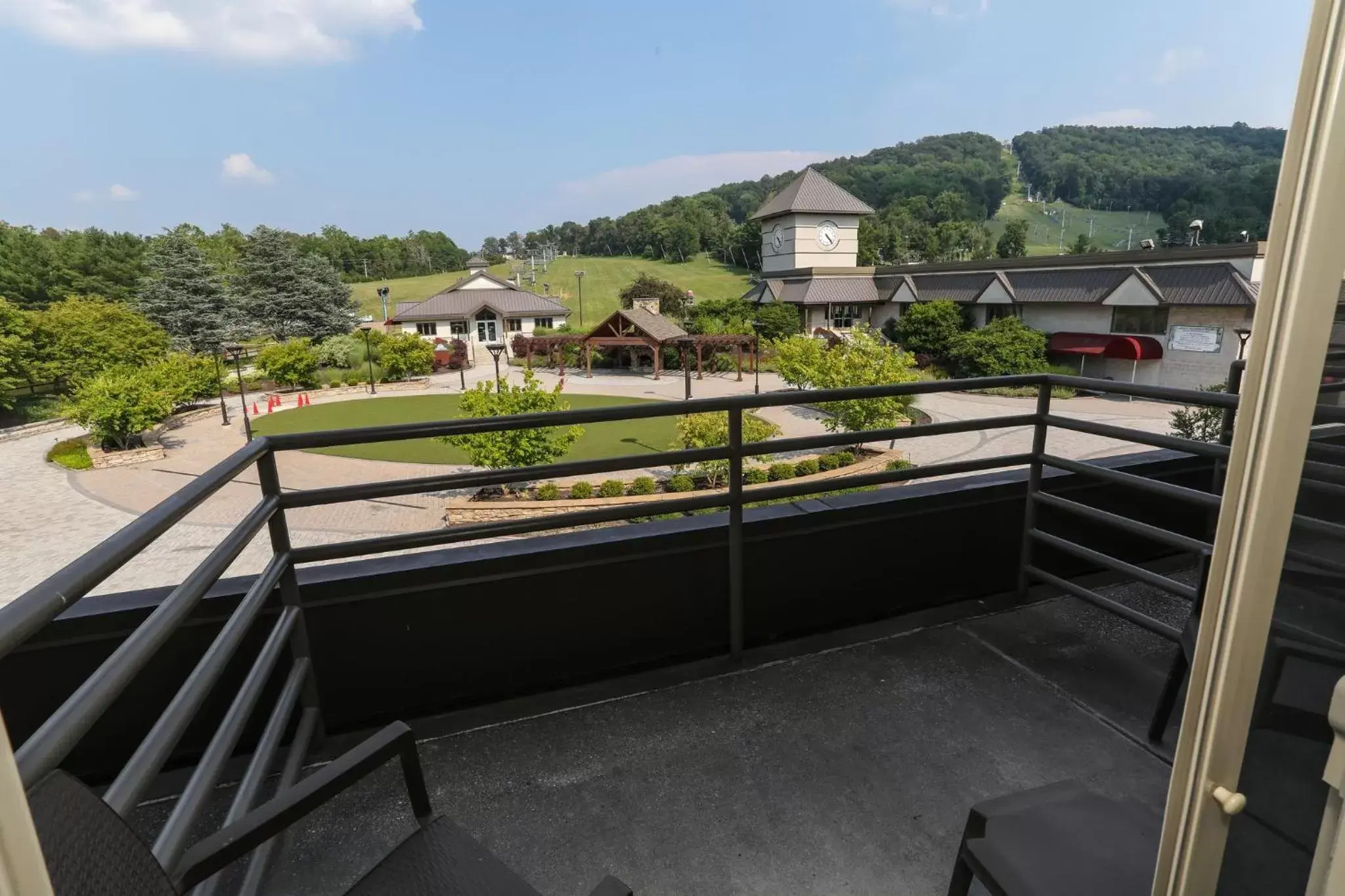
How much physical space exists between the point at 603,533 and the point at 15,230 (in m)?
65.3

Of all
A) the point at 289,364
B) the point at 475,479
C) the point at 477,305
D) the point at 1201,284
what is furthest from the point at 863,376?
the point at 477,305

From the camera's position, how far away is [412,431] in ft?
7.09

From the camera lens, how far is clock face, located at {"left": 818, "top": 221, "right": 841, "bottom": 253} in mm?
45656

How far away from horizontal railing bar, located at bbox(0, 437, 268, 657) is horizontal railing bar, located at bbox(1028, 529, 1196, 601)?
280 centimetres

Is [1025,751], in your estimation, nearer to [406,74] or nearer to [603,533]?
[603,533]

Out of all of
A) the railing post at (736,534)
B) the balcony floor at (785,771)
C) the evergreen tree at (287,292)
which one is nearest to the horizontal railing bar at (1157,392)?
the balcony floor at (785,771)

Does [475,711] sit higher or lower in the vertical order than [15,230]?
lower

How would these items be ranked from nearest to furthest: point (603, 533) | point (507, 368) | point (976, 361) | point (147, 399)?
point (603, 533) < point (147, 399) < point (976, 361) < point (507, 368)

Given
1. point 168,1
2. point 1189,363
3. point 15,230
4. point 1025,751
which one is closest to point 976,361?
point 1189,363

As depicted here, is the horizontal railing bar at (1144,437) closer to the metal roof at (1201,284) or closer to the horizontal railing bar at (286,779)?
the horizontal railing bar at (286,779)

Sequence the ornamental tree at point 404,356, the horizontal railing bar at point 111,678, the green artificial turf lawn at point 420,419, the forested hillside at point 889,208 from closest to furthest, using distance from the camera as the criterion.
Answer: the horizontal railing bar at point 111,678
the green artificial turf lawn at point 420,419
the ornamental tree at point 404,356
the forested hillside at point 889,208

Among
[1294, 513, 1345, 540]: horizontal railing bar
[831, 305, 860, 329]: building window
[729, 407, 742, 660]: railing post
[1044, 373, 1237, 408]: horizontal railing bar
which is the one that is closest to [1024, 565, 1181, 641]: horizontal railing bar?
[1044, 373, 1237, 408]: horizontal railing bar

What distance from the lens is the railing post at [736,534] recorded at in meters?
2.50

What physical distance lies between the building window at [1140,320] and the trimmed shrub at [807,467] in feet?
59.1
